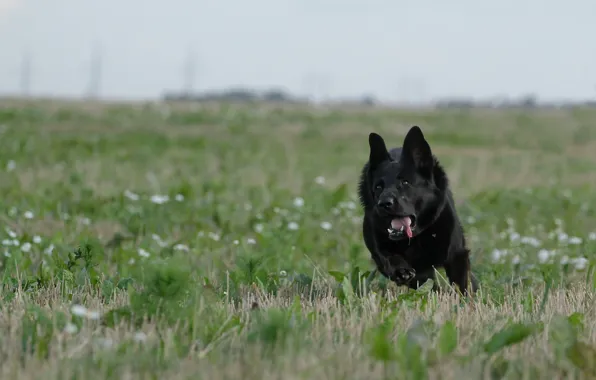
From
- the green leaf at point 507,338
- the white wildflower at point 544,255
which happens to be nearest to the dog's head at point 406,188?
the green leaf at point 507,338

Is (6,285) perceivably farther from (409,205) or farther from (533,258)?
(533,258)

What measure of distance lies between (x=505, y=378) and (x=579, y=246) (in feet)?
19.4

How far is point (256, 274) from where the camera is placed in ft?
17.4

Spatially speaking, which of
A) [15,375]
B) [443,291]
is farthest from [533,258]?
[15,375]

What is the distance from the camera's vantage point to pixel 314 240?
8.87 m

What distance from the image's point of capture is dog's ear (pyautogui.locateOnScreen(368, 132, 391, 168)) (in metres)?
5.16

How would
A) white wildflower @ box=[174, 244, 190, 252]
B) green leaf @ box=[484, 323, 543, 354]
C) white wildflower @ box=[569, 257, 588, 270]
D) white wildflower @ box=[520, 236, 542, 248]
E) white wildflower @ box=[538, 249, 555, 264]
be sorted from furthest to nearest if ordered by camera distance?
white wildflower @ box=[520, 236, 542, 248] < white wildflower @ box=[174, 244, 190, 252] < white wildflower @ box=[538, 249, 555, 264] < white wildflower @ box=[569, 257, 588, 270] < green leaf @ box=[484, 323, 543, 354]

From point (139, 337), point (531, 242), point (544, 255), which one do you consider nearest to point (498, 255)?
point (544, 255)

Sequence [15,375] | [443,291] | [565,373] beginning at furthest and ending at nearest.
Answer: [443,291] < [565,373] < [15,375]

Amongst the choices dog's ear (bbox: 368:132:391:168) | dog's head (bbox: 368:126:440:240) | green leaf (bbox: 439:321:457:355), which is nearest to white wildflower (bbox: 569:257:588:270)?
dog's head (bbox: 368:126:440:240)

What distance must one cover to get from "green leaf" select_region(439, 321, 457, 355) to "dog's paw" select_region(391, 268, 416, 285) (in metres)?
1.64

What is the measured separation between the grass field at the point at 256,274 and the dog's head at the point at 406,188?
448mm

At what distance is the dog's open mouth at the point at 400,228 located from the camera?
15.9 ft

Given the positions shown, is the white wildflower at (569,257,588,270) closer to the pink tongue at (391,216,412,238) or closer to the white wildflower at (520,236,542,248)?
the white wildflower at (520,236,542,248)
